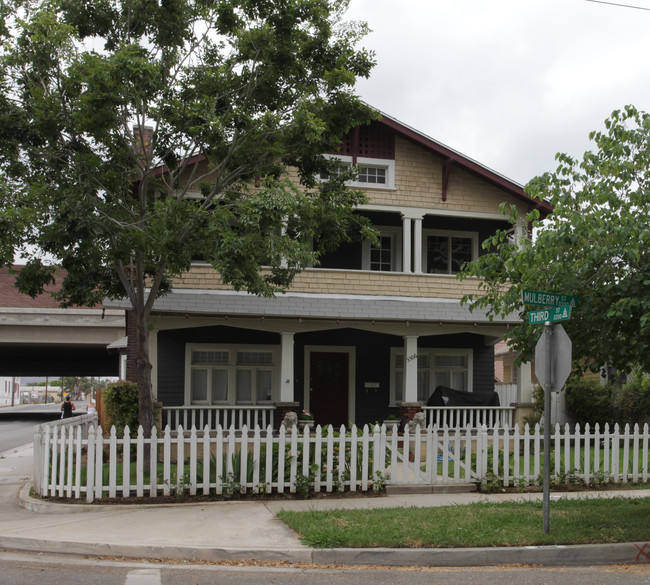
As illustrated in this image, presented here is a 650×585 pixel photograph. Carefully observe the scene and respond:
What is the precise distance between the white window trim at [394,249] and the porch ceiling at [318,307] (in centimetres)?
158

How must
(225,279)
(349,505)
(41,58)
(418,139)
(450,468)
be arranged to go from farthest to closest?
(418,139)
(450,468)
(41,58)
(225,279)
(349,505)

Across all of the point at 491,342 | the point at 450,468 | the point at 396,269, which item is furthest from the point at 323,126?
the point at 491,342

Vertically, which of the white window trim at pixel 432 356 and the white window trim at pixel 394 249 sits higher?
the white window trim at pixel 394 249

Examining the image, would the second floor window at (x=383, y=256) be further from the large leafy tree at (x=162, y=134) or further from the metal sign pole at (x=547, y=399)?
the metal sign pole at (x=547, y=399)

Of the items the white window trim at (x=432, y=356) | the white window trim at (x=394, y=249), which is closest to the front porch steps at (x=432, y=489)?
the white window trim at (x=432, y=356)

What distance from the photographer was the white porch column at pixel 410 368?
17312 millimetres

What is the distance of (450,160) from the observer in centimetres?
1823

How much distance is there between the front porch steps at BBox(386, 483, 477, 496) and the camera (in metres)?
11.2

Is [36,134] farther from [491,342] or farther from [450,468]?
[491,342]

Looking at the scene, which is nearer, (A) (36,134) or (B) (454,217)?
(A) (36,134)

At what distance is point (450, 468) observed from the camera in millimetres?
13547

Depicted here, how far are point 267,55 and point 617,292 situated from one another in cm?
690

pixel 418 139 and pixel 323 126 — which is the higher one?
pixel 418 139

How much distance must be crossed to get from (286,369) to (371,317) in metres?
2.25
